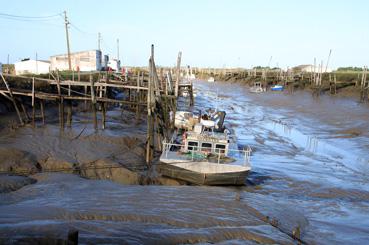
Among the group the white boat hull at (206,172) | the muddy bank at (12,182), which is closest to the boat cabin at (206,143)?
the white boat hull at (206,172)

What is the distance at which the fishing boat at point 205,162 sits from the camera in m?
15.0

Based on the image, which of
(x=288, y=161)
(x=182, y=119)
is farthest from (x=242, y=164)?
(x=182, y=119)

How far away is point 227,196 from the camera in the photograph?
44.8 ft

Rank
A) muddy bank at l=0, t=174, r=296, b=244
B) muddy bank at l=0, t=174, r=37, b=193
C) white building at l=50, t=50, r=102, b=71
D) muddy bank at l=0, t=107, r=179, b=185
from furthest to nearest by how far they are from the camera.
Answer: white building at l=50, t=50, r=102, b=71, muddy bank at l=0, t=107, r=179, b=185, muddy bank at l=0, t=174, r=37, b=193, muddy bank at l=0, t=174, r=296, b=244

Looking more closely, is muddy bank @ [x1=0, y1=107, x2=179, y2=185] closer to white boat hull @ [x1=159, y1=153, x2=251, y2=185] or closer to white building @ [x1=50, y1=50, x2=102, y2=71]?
white boat hull @ [x1=159, y1=153, x2=251, y2=185]

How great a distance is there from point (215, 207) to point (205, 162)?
3.16 m

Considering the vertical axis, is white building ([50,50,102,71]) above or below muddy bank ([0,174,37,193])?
above

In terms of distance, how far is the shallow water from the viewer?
9.66 meters

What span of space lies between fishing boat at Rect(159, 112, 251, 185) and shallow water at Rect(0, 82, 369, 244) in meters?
0.51

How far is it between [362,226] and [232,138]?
347 inches

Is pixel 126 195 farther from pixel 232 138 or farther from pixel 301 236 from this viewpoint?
pixel 232 138

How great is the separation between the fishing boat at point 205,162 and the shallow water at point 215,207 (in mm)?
510

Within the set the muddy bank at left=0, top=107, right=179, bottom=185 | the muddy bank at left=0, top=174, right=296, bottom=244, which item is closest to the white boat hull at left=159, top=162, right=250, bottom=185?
the muddy bank at left=0, top=107, right=179, bottom=185

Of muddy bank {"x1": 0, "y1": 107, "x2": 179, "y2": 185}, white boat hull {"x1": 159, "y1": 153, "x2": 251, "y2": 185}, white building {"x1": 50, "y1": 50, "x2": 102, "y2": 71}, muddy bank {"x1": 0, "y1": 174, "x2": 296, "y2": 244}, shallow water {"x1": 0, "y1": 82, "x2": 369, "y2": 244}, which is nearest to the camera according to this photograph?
muddy bank {"x1": 0, "y1": 174, "x2": 296, "y2": 244}
